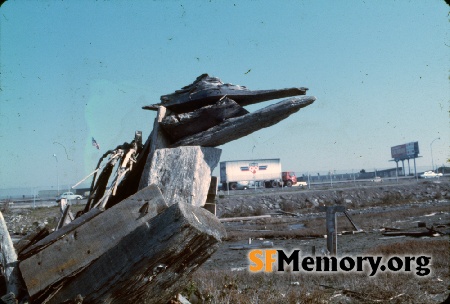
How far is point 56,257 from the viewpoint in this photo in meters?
2.44

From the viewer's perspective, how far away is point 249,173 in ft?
182

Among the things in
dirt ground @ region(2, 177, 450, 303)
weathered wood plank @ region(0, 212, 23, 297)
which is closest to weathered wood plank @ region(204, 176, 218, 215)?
weathered wood plank @ region(0, 212, 23, 297)

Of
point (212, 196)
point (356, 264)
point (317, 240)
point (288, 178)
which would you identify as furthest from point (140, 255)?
point (288, 178)

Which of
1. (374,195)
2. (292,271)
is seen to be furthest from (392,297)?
(374,195)

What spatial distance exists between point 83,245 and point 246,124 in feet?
5.21

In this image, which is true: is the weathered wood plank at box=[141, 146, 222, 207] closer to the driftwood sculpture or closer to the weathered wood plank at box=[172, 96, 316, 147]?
the driftwood sculpture

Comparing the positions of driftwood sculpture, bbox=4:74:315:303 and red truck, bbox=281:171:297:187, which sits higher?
driftwood sculpture, bbox=4:74:315:303

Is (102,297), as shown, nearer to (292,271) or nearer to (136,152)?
(136,152)

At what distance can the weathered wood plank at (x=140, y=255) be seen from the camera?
7.82ft

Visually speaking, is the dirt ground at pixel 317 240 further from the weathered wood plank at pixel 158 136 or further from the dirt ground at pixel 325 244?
the weathered wood plank at pixel 158 136

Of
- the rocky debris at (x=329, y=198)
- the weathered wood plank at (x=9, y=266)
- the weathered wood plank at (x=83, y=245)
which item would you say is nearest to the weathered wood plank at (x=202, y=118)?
the weathered wood plank at (x=83, y=245)

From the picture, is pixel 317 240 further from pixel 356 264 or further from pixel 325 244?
pixel 356 264

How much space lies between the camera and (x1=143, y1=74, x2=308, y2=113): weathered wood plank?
3457 millimetres

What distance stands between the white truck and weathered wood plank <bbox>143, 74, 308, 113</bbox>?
4966 cm
